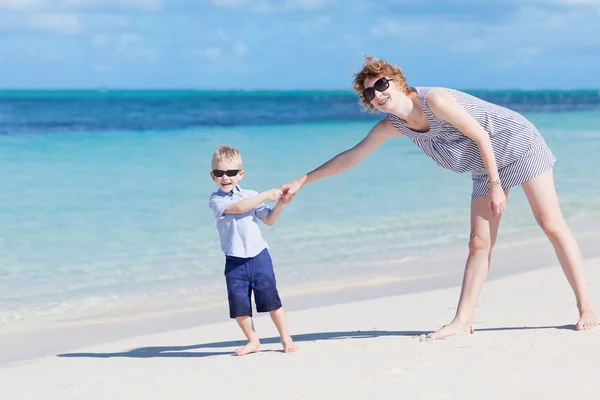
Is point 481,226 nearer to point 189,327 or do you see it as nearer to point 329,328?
point 329,328

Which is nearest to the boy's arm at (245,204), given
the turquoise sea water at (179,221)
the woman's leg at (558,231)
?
the woman's leg at (558,231)

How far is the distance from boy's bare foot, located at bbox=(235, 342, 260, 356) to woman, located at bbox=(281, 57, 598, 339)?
3.07 feet

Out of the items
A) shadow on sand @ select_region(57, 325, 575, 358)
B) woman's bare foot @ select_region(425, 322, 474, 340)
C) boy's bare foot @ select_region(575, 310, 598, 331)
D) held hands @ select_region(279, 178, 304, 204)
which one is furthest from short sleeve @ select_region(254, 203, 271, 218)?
boy's bare foot @ select_region(575, 310, 598, 331)

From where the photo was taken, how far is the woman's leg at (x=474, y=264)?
4.23 metres

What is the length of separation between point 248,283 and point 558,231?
1.62 meters

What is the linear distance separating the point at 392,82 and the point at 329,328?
1675 mm

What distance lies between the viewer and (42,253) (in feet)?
24.6

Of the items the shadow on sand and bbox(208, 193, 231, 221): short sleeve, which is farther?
the shadow on sand

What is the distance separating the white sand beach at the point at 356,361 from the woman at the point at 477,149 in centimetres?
35

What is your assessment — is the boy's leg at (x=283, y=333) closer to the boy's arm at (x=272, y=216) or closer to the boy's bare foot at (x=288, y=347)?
the boy's bare foot at (x=288, y=347)

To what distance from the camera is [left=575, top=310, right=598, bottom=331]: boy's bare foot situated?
416 centimetres

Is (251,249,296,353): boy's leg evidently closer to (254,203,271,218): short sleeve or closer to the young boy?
the young boy

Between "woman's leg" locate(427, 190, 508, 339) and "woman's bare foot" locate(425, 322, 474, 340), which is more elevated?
"woman's leg" locate(427, 190, 508, 339)

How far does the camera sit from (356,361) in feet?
12.7
